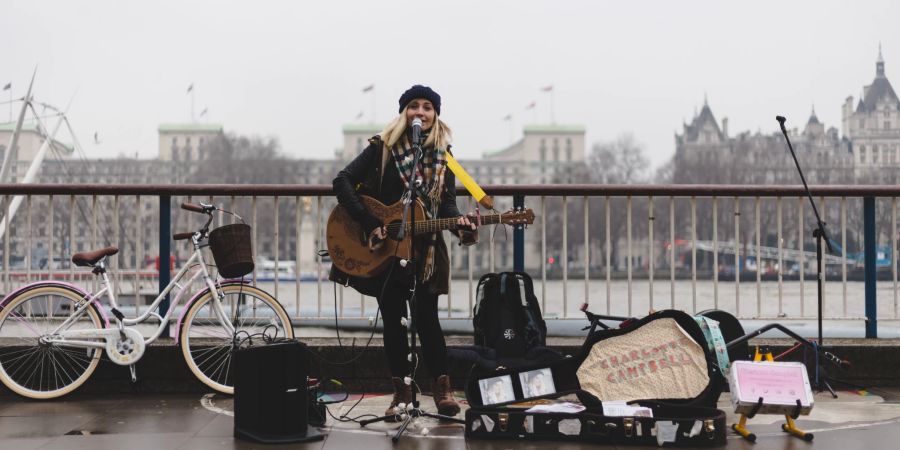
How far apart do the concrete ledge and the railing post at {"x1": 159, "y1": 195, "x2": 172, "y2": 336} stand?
0.28m

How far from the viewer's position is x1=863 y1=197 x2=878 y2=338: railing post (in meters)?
6.33

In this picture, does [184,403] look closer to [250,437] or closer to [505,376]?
[250,437]

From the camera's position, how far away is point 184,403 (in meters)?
5.57

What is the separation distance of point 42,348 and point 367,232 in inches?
101

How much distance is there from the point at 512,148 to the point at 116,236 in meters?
144

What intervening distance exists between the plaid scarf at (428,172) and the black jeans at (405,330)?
171 millimetres

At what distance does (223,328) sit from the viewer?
5.73 m

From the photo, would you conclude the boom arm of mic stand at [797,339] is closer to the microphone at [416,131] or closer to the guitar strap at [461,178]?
the guitar strap at [461,178]

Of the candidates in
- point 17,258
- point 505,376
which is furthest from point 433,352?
point 17,258

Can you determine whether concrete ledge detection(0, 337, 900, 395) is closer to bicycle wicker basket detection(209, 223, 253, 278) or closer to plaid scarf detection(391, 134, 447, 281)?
bicycle wicker basket detection(209, 223, 253, 278)

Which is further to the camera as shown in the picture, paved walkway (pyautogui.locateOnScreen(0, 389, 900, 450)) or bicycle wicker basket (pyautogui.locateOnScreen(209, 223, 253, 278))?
bicycle wicker basket (pyautogui.locateOnScreen(209, 223, 253, 278))

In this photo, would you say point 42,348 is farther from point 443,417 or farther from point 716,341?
point 716,341

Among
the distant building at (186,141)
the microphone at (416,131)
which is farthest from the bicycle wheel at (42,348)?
the distant building at (186,141)

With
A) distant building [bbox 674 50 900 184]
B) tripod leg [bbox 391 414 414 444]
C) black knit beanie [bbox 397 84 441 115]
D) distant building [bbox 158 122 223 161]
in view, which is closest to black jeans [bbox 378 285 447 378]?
tripod leg [bbox 391 414 414 444]
